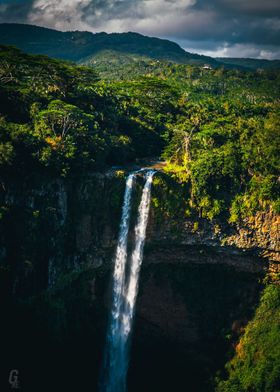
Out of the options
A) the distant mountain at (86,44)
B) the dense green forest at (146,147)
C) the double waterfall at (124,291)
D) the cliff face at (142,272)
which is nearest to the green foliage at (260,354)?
the dense green forest at (146,147)

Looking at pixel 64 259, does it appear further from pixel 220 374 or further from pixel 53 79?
pixel 53 79

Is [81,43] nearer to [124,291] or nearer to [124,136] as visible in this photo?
[124,136]

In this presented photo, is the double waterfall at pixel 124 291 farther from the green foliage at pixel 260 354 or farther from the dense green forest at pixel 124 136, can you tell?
the green foliage at pixel 260 354

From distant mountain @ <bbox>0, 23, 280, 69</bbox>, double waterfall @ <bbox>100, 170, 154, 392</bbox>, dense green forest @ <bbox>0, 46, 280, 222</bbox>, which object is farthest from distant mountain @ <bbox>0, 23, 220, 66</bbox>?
double waterfall @ <bbox>100, 170, 154, 392</bbox>

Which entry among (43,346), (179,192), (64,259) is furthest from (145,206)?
(43,346)

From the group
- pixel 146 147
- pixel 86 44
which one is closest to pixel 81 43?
pixel 86 44

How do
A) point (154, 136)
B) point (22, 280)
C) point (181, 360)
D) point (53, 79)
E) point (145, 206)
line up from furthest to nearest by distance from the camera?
point (154, 136), point (53, 79), point (181, 360), point (145, 206), point (22, 280)
